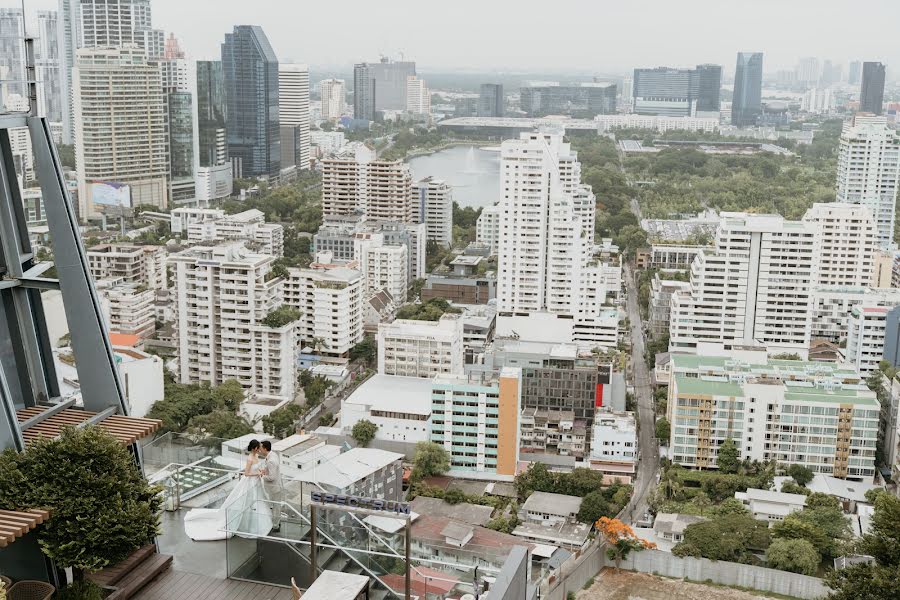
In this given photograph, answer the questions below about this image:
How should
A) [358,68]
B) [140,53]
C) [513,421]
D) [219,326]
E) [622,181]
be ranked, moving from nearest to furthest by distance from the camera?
[513,421]
[219,326]
[140,53]
[622,181]
[358,68]

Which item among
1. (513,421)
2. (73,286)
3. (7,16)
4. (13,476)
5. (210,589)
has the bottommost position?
(513,421)

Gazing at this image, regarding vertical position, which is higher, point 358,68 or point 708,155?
point 358,68

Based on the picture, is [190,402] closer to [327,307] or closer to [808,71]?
[327,307]

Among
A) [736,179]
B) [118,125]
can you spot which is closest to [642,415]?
[118,125]

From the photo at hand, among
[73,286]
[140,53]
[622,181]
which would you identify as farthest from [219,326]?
[622,181]

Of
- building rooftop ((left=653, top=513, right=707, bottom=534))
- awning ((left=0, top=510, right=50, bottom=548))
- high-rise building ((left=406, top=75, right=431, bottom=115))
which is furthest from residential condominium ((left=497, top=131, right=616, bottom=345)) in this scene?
high-rise building ((left=406, top=75, right=431, bottom=115))

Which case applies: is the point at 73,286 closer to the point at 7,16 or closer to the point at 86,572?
the point at 86,572

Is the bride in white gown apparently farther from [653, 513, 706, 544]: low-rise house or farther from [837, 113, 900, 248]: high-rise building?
[837, 113, 900, 248]: high-rise building

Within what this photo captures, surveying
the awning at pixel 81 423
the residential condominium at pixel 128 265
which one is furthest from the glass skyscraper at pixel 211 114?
the awning at pixel 81 423
